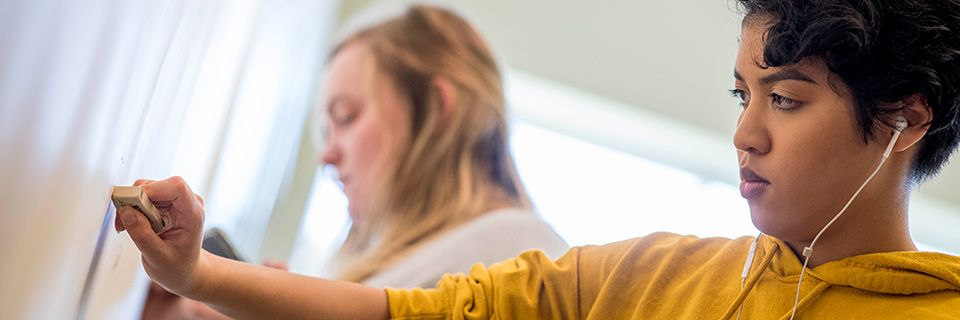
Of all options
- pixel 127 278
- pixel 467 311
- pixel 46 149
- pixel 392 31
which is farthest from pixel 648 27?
pixel 46 149

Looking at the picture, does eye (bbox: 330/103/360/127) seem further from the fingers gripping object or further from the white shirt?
the fingers gripping object

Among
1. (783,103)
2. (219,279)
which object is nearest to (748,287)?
(783,103)

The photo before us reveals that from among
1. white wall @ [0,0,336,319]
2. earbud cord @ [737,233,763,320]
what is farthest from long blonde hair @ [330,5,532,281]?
earbud cord @ [737,233,763,320]

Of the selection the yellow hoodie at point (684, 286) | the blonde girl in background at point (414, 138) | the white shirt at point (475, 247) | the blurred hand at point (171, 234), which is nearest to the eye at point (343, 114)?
the blonde girl in background at point (414, 138)

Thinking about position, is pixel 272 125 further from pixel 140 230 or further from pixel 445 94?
pixel 140 230

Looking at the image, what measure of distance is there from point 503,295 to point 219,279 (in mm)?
239

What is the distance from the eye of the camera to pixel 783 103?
21.7 inches

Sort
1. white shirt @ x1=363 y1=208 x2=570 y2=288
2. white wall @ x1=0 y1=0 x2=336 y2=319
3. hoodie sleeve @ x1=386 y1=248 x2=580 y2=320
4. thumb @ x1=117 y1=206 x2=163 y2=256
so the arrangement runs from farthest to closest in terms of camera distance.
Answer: white shirt @ x1=363 y1=208 x2=570 y2=288
hoodie sleeve @ x1=386 y1=248 x2=580 y2=320
thumb @ x1=117 y1=206 x2=163 y2=256
white wall @ x1=0 y1=0 x2=336 y2=319

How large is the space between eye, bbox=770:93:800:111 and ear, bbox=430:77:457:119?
76 centimetres

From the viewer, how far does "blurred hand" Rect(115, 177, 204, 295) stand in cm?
46

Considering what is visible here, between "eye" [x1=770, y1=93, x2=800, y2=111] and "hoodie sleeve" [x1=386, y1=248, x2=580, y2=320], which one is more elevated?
"eye" [x1=770, y1=93, x2=800, y2=111]

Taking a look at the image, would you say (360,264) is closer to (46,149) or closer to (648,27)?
(46,149)

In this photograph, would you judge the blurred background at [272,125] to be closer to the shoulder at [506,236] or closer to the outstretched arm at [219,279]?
the outstretched arm at [219,279]

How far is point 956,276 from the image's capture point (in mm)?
549
